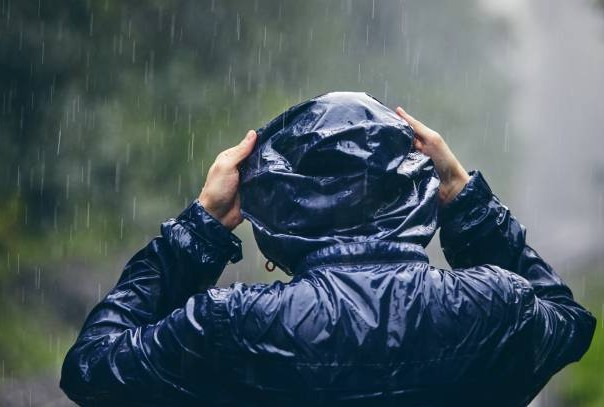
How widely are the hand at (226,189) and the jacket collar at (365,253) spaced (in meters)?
0.25

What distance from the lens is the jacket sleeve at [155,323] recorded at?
169 centimetres

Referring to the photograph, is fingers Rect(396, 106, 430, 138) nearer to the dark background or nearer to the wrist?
the wrist

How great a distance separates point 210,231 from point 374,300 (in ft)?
1.26

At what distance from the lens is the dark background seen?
27.7 feet

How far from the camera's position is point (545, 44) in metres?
14.1

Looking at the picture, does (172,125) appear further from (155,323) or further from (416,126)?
(155,323)

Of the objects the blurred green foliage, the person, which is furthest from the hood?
the blurred green foliage

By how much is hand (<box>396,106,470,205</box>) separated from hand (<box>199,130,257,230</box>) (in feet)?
1.07

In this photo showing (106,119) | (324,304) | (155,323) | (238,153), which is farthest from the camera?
(106,119)

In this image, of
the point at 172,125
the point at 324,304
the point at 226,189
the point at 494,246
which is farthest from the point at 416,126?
the point at 172,125

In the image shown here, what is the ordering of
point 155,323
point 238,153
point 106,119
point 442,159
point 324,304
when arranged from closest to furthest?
point 324,304 < point 155,323 < point 238,153 < point 442,159 < point 106,119

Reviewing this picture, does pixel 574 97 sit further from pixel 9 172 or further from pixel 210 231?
pixel 210 231

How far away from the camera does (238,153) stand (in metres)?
1.94

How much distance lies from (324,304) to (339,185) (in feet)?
0.73
